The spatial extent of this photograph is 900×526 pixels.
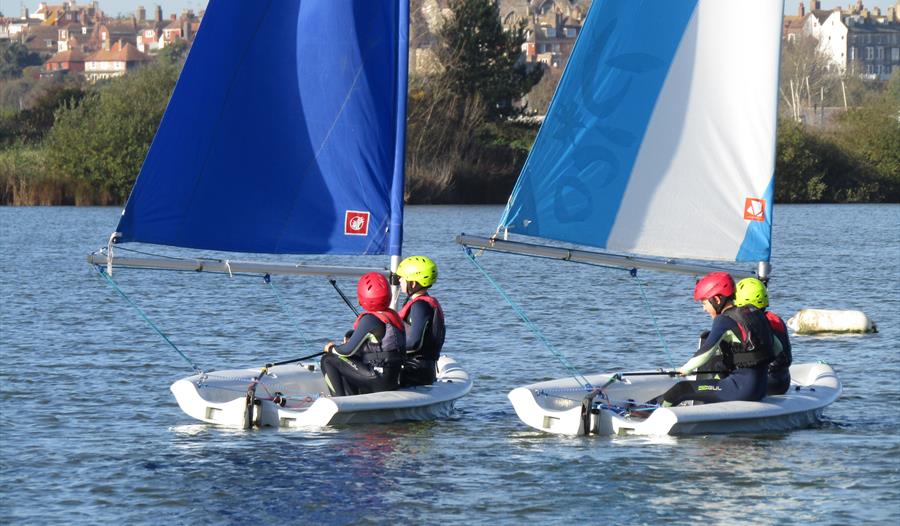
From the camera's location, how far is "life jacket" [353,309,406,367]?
553 inches

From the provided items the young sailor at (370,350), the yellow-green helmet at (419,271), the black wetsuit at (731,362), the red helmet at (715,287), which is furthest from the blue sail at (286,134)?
the black wetsuit at (731,362)

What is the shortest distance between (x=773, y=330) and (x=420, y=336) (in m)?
→ 3.05

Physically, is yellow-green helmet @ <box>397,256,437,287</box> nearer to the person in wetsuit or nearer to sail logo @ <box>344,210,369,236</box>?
sail logo @ <box>344,210,369,236</box>

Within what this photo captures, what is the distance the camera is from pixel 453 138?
222 feet

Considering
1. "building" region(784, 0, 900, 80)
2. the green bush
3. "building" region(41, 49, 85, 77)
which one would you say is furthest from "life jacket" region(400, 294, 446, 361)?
"building" region(41, 49, 85, 77)

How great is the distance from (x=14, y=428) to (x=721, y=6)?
7499 millimetres

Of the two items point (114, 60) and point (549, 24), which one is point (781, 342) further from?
point (114, 60)

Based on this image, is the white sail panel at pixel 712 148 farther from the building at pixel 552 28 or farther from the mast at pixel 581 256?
the building at pixel 552 28

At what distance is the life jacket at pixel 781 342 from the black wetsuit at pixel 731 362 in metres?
0.30

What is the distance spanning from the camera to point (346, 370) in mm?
14273

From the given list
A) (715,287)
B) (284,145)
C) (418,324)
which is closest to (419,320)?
(418,324)

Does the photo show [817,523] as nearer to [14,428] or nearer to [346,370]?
[346,370]

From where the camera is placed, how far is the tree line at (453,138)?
64188 mm

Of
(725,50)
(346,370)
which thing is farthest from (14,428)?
(725,50)
